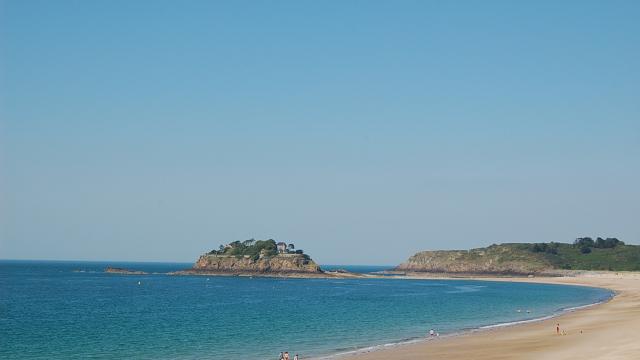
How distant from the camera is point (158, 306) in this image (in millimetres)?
94312

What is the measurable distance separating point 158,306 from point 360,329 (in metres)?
39.3

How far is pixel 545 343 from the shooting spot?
171 feet

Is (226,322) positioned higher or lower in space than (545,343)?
higher

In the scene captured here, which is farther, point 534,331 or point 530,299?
point 530,299

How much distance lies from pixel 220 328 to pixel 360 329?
530 inches

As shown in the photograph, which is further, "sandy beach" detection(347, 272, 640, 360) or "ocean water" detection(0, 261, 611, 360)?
"ocean water" detection(0, 261, 611, 360)

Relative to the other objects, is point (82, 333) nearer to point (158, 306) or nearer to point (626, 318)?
point (158, 306)

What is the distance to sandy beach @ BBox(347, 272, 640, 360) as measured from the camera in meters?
45.1

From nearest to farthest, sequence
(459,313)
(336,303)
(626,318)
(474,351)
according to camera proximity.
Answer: (474,351) < (626,318) < (459,313) < (336,303)

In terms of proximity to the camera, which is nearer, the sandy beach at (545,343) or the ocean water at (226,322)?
the sandy beach at (545,343)

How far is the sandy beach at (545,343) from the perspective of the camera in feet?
148

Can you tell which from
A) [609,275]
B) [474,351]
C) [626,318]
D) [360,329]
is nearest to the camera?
[474,351]

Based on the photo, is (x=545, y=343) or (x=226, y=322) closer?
(x=545, y=343)

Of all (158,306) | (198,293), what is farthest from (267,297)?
(158,306)
